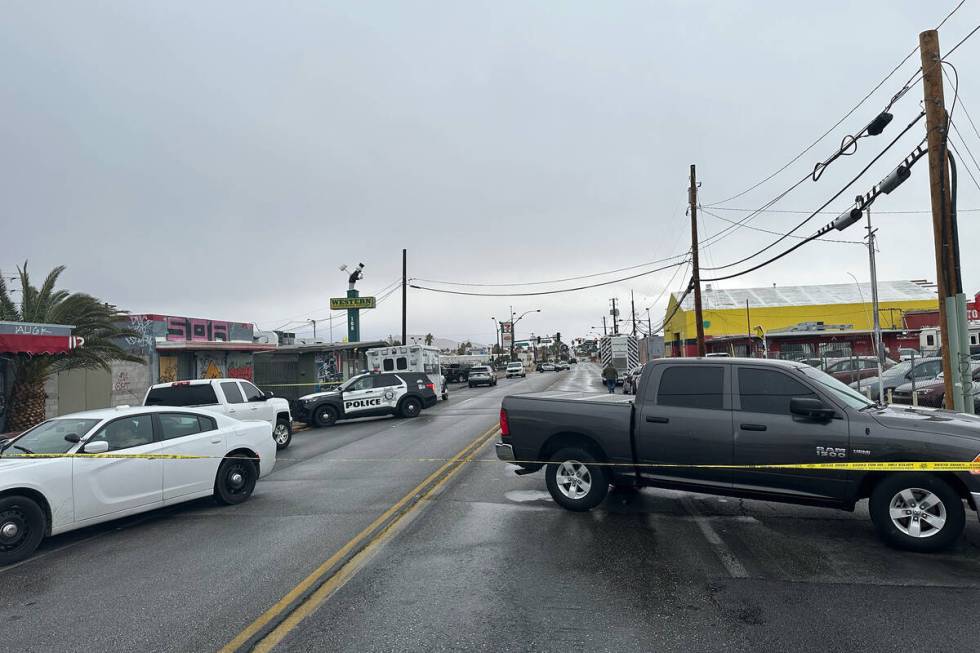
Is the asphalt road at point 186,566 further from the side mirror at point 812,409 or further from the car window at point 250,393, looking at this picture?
the side mirror at point 812,409

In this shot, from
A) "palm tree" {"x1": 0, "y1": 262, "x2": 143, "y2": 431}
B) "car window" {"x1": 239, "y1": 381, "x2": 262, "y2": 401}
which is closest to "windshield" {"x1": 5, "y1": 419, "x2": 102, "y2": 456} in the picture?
"car window" {"x1": 239, "y1": 381, "x2": 262, "y2": 401}

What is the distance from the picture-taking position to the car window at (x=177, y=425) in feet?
26.4

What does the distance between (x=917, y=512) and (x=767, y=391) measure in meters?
1.73

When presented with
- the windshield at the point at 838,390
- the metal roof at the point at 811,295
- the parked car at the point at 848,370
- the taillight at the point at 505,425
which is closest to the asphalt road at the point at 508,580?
the taillight at the point at 505,425

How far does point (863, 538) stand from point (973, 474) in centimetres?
123

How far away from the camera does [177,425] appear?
820cm

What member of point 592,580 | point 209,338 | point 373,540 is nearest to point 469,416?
point 373,540

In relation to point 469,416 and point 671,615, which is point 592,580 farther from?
point 469,416

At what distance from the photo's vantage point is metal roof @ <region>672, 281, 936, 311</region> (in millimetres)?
48094

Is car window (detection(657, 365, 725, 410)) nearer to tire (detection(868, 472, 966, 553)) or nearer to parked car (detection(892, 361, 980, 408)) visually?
tire (detection(868, 472, 966, 553))

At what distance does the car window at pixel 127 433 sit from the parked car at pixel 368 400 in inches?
485

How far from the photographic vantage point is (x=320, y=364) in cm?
3250

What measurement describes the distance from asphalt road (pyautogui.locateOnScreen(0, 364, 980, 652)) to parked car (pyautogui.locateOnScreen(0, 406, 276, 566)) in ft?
1.02

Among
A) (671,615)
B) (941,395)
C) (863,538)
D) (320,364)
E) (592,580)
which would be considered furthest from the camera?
(320,364)
